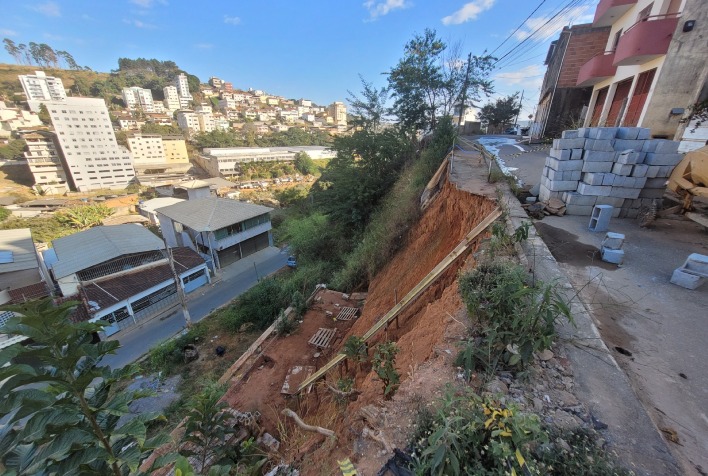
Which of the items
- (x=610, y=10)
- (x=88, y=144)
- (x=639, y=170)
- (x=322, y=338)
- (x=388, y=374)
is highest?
(x=610, y=10)

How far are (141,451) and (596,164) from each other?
8066 millimetres

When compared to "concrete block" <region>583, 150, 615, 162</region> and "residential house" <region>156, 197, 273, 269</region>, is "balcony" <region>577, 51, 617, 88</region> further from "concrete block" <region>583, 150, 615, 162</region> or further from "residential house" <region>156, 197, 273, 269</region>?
"residential house" <region>156, 197, 273, 269</region>

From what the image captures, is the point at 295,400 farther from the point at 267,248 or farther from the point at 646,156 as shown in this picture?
the point at 267,248

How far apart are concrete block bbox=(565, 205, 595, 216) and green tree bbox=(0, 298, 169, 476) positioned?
7526 mm

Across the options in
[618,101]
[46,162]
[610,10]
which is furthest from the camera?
[46,162]

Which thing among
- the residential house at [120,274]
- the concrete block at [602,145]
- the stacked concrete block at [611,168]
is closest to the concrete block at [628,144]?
the stacked concrete block at [611,168]

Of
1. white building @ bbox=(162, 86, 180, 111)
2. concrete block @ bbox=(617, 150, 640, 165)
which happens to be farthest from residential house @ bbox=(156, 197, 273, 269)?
white building @ bbox=(162, 86, 180, 111)

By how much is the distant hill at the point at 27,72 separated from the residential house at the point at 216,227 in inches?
3822

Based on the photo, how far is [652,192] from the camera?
17.7ft

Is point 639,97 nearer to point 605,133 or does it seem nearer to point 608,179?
point 605,133

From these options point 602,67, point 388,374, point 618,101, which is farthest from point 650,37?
point 388,374

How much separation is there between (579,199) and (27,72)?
447 ft

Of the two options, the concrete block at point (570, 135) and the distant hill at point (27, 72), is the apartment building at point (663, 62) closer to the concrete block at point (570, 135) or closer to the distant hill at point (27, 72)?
the concrete block at point (570, 135)

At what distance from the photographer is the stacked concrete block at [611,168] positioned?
518cm
